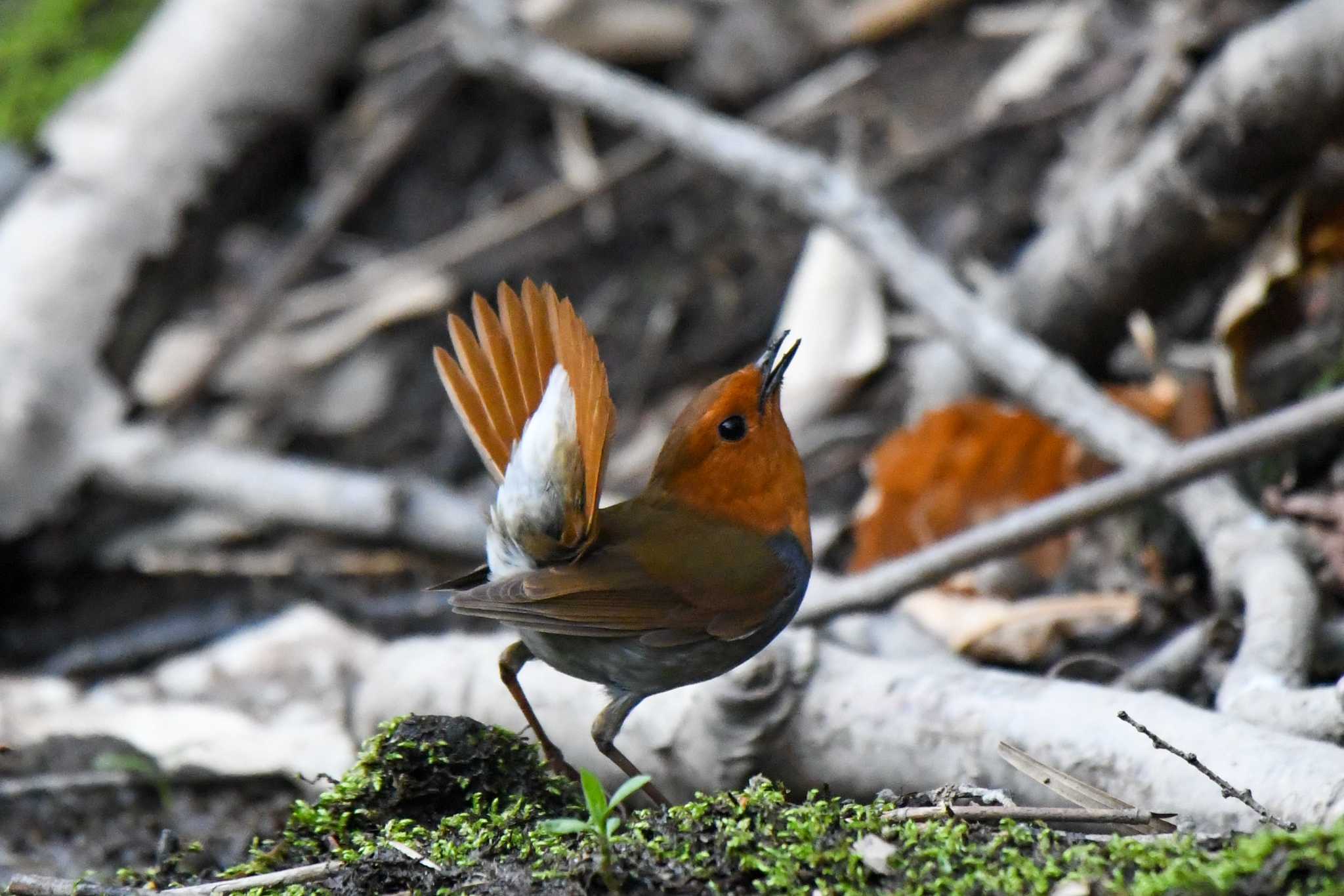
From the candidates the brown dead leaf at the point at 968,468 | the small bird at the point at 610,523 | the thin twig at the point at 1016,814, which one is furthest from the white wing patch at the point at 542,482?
the brown dead leaf at the point at 968,468

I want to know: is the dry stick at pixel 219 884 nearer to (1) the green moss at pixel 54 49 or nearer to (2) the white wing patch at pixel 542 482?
(2) the white wing patch at pixel 542 482

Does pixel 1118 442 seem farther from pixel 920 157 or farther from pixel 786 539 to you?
pixel 920 157

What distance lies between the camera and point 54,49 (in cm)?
723

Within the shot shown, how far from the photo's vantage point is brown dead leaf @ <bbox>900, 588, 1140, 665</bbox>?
12.8 feet

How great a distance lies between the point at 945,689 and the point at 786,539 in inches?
21.7

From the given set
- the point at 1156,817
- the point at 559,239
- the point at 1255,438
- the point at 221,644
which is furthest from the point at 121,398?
the point at 1156,817

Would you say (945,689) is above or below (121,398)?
below

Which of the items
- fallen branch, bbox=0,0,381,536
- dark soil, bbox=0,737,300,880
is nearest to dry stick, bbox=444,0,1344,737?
fallen branch, bbox=0,0,381,536

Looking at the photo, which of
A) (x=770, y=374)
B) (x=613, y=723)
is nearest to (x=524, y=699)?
(x=613, y=723)

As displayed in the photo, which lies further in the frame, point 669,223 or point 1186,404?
point 669,223

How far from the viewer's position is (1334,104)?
159 inches

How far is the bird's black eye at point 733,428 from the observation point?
11.0 feet

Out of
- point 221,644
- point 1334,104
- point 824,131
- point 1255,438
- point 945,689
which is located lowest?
point 945,689

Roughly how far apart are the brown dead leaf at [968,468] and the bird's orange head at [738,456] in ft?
4.23
